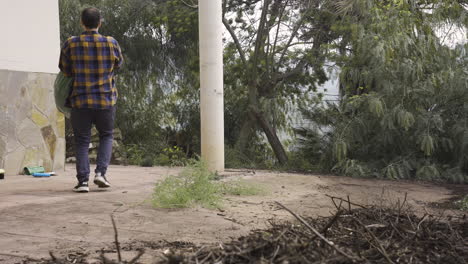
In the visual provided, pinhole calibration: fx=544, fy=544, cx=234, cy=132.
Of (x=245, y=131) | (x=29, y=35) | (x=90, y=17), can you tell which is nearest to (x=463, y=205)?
(x=90, y=17)

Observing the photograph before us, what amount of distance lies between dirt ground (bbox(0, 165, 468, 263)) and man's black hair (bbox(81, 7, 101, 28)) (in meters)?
1.46

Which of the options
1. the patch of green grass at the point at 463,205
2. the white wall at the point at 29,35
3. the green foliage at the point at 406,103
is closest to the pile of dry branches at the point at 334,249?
the patch of green grass at the point at 463,205

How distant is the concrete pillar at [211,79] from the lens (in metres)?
5.97

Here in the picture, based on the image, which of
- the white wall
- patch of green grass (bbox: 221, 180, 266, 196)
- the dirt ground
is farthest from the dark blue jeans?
the white wall

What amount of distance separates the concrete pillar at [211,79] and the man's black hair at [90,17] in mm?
1504

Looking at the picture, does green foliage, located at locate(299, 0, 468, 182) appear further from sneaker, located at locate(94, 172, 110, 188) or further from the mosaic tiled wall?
the mosaic tiled wall

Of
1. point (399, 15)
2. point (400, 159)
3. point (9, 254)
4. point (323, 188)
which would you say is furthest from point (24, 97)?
point (399, 15)

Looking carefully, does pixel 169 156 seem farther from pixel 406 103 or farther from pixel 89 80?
pixel 89 80

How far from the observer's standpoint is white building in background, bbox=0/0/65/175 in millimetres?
6160

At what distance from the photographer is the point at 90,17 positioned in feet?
15.5

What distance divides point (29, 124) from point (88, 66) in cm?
212

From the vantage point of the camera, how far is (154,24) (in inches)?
444

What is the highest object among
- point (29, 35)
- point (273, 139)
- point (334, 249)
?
point (29, 35)

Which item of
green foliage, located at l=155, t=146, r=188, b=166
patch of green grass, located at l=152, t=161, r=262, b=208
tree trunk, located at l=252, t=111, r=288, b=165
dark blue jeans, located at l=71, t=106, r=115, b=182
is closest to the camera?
patch of green grass, located at l=152, t=161, r=262, b=208
